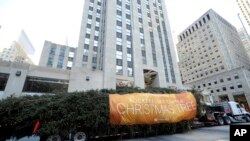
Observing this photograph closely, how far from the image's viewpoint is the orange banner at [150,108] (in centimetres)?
985

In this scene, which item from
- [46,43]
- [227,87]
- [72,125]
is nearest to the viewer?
[72,125]

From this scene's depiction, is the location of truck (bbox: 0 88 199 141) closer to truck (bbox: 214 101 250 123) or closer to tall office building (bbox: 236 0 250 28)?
truck (bbox: 214 101 250 123)

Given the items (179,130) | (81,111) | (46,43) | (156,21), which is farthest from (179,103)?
(46,43)

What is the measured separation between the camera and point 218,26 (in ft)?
233

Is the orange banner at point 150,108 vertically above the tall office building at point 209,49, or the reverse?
the tall office building at point 209,49

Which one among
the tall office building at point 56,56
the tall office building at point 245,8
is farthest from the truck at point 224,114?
the tall office building at point 245,8

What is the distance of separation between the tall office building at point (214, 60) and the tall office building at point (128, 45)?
88.5 ft

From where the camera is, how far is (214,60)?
222 feet

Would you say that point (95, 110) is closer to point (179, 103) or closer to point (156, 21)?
point (179, 103)

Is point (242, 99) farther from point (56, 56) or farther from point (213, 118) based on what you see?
point (56, 56)

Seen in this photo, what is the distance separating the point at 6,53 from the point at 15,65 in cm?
11287

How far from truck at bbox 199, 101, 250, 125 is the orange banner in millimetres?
5124

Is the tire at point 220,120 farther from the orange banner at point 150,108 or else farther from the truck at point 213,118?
the orange banner at point 150,108

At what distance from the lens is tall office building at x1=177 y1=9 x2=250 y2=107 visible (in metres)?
55.3
